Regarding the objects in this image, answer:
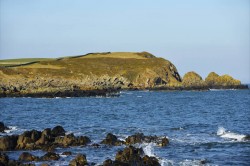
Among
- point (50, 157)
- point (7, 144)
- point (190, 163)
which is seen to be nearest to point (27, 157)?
point (50, 157)

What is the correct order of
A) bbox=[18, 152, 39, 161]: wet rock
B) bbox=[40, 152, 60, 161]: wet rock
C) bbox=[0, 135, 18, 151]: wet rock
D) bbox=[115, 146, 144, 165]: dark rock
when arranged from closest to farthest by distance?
bbox=[115, 146, 144, 165]: dark rock → bbox=[18, 152, 39, 161]: wet rock → bbox=[40, 152, 60, 161]: wet rock → bbox=[0, 135, 18, 151]: wet rock

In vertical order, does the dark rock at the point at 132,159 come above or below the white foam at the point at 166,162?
above

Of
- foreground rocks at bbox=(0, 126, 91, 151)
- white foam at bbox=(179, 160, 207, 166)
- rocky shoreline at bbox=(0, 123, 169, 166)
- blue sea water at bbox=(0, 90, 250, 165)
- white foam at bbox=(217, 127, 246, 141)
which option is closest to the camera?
rocky shoreline at bbox=(0, 123, 169, 166)

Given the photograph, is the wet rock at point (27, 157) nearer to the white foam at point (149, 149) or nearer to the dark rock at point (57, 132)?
the white foam at point (149, 149)

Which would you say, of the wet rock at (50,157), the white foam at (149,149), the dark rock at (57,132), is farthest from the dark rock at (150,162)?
the dark rock at (57,132)

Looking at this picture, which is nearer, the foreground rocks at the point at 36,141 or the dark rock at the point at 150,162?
the dark rock at the point at 150,162

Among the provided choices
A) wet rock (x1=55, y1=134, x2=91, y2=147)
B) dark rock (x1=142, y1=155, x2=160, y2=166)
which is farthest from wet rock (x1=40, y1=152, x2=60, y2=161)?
dark rock (x1=142, y1=155, x2=160, y2=166)

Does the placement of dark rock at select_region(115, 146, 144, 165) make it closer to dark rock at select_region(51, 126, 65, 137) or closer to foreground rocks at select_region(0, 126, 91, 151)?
foreground rocks at select_region(0, 126, 91, 151)

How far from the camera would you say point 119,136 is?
149ft

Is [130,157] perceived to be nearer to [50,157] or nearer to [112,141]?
[50,157]

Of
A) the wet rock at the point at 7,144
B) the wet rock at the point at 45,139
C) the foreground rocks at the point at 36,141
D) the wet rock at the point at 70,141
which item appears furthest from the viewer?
the wet rock at the point at 70,141

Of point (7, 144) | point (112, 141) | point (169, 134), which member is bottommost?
point (169, 134)

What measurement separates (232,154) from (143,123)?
25794mm

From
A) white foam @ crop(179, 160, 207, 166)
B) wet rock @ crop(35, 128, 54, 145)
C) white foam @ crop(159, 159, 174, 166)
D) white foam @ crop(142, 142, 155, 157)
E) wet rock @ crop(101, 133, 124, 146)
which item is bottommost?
white foam @ crop(179, 160, 207, 166)
